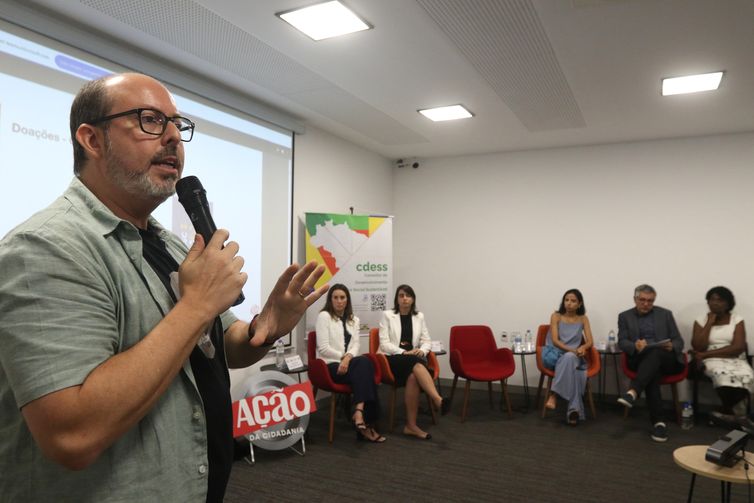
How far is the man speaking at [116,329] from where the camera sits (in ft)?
2.32

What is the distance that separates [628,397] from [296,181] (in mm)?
3822

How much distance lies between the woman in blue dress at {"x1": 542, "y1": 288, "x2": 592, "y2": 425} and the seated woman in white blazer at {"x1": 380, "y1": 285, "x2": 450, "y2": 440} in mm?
1142

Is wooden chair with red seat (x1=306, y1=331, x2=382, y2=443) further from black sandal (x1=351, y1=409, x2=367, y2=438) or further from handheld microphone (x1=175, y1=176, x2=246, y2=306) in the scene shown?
handheld microphone (x1=175, y1=176, x2=246, y2=306)

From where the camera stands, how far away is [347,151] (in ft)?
20.3

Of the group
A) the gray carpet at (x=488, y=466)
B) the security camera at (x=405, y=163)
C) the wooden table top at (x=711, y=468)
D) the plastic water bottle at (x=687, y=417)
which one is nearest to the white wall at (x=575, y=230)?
the security camera at (x=405, y=163)

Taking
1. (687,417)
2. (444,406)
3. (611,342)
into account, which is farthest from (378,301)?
(687,417)

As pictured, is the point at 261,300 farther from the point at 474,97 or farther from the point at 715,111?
the point at 715,111

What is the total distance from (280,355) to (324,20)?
9.48 ft

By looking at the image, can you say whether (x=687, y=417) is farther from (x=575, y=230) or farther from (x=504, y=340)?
(x=575, y=230)

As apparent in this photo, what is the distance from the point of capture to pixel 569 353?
5.18 meters

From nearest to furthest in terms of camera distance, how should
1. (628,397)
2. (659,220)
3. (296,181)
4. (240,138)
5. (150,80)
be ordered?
(150,80), (240,138), (628,397), (296,181), (659,220)

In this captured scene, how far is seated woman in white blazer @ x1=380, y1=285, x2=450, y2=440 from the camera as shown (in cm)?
464

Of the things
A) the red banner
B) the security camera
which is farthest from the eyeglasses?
the security camera

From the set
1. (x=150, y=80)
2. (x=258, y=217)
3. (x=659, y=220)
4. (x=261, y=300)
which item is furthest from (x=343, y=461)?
(x=659, y=220)
